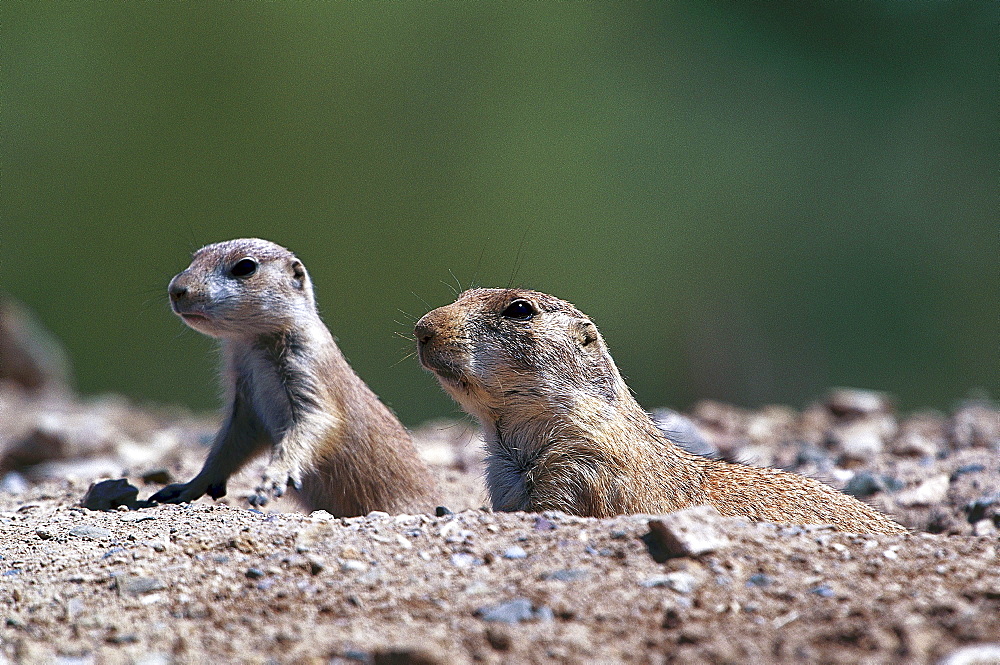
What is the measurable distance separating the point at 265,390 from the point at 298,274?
2.16 feet

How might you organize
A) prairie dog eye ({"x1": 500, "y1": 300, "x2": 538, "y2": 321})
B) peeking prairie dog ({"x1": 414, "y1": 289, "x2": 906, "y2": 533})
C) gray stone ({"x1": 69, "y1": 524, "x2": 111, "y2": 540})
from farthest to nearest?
prairie dog eye ({"x1": 500, "y1": 300, "x2": 538, "y2": 321})
peeking prairie dog ({"x1": 414, "y1": 289, "x2": 906, "y2": 533})
gray stone ({"x1": 69, "y1": 524, "x2": 111, "y2": 540})

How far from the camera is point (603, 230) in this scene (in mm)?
14109

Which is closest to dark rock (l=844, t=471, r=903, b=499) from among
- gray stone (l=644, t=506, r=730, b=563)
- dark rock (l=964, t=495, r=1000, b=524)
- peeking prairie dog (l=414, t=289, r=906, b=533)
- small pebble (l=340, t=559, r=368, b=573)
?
dark rock (l=964, t=495, r=1000, b=524)

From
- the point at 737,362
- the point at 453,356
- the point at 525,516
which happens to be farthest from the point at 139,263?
the point at 525,516

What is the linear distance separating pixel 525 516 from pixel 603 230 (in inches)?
437

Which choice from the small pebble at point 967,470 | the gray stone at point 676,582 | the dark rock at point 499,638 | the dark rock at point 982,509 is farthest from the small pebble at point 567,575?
the small pebble at point 967,470

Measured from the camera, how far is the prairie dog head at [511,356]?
400 cm

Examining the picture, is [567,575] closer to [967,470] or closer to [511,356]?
[511,356]

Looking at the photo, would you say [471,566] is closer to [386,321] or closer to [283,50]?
[386,321]

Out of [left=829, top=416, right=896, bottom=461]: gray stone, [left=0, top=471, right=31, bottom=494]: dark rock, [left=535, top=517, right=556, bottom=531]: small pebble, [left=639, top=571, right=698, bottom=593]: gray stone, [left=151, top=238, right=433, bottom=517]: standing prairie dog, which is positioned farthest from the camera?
[left=829, top=416, right=896, bottom=461]: gray stone

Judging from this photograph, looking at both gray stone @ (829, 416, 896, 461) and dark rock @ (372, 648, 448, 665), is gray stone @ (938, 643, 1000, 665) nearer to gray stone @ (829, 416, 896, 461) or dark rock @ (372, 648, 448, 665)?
dark rock @ (372, 648, 448, 665)

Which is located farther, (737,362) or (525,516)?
(737,362)

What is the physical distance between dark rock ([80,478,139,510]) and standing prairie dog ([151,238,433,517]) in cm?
13

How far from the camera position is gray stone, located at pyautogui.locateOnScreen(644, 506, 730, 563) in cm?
281
